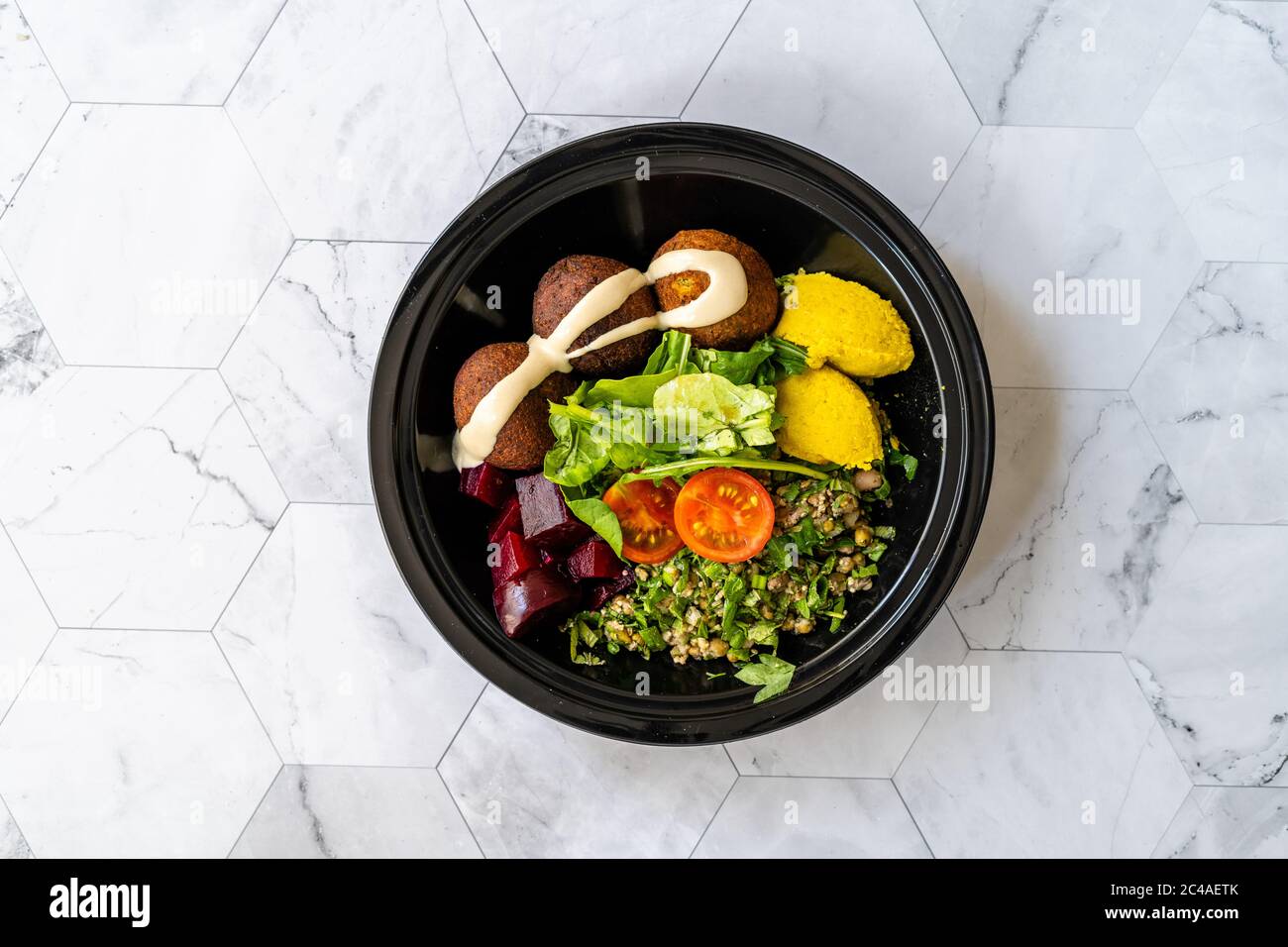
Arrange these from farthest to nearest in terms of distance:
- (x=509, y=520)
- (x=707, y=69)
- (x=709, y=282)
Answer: (x=707, y=69) → (x=509, y=520) → (x=709, y=282)

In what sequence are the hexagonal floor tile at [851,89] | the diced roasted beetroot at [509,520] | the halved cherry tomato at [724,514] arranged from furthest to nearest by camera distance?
1. the hexagonal floor tile at [851,89]
2. the diced roasted beetroot at [509,520]
3. the halved cherry tomato at [724,514]

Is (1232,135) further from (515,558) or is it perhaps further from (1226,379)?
(515,558)

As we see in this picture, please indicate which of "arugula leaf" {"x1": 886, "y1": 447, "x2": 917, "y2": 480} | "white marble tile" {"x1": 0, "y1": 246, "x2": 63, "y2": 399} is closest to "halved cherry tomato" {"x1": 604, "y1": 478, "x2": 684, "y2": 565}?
"arugula leaf" {"x1": 886, "y1": 447, "x2": 917, "y2": 480}

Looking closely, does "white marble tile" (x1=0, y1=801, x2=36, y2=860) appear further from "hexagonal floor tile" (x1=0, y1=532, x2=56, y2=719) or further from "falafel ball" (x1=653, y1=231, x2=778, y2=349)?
"falafel ball" (x1=653, y1=231, x2=778, y2=349)

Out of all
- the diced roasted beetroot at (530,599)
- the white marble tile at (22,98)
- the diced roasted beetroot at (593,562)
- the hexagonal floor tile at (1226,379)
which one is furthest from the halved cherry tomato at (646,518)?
the white marble tile at (22,98)

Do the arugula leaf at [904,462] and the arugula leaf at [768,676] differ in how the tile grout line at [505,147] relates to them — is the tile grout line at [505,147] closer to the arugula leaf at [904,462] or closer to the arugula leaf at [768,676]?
the arugula leaf at [904,462]

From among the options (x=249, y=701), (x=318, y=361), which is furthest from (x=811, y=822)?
(x=318, y=361)
